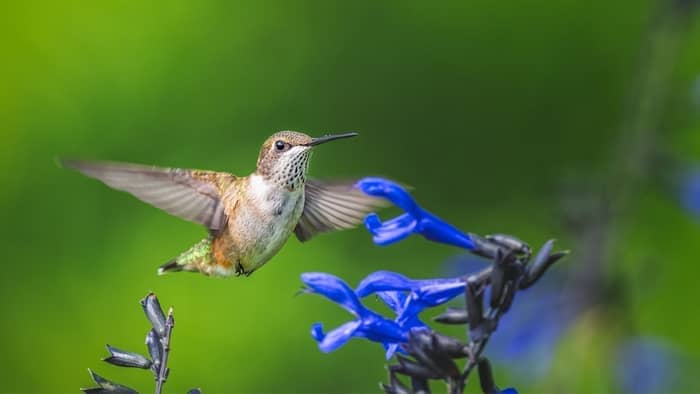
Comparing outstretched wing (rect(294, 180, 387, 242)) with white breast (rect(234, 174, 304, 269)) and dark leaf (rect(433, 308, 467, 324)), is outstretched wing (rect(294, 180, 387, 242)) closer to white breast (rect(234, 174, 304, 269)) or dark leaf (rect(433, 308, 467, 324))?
white breast (rect(234, 174, 304, 269))

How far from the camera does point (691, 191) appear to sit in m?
3.72

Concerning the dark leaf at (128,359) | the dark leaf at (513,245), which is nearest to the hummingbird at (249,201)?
the dark leaf at (513,245)

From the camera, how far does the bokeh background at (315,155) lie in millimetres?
4000

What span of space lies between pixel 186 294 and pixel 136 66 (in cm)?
98

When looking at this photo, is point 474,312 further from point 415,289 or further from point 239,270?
point 239,270

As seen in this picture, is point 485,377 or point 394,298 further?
point 394,298

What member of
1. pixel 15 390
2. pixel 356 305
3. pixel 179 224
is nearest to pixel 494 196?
pixel 179 224

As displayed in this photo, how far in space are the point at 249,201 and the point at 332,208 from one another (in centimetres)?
20

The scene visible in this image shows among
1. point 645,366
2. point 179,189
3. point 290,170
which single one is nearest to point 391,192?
point 290,170

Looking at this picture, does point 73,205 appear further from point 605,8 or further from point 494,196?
point 605,8


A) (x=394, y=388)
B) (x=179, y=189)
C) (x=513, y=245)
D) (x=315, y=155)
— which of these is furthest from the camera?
(x=315, y=155)

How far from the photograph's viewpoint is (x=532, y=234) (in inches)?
186

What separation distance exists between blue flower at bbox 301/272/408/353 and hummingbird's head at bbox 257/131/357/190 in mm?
288

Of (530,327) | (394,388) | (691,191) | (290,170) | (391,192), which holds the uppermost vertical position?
(691,191)
